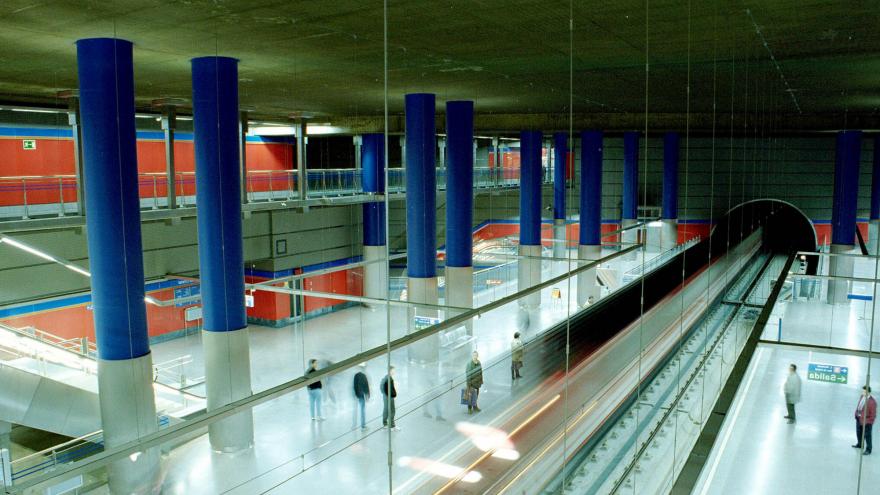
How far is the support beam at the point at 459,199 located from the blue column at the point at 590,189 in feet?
22.8

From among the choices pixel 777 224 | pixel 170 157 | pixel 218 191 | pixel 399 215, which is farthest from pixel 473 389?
pixel 777 224

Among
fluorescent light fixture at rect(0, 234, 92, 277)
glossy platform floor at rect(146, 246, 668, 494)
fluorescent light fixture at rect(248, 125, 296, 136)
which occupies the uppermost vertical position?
fluorescent light fixture at rect(248, 125, 296, 136)

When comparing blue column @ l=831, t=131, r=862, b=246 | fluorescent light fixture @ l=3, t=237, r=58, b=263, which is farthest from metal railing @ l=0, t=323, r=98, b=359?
blue column @ l=831, t=131, r=862, b=246

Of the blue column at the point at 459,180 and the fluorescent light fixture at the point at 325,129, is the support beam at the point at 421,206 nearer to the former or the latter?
the blue column at the point at 459,180

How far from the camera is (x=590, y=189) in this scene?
1889cm

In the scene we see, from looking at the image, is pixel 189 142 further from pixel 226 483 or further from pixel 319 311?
pixel 226 483

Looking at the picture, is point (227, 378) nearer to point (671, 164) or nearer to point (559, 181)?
point (559, 181)

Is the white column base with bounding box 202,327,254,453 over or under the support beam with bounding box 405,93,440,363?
under

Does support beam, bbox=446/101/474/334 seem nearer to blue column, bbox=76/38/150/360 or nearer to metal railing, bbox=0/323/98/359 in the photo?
metal railing, bbox=0/323/98/359

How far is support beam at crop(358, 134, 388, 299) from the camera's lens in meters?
18.3

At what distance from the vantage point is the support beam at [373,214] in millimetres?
18266

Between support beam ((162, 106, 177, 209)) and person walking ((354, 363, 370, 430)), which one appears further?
support beam ((162, 106, 177, 209))

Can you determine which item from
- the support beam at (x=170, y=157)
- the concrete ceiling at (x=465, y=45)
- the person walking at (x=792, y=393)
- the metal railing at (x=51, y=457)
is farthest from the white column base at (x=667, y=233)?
the metal railing at (x=51, y=457)

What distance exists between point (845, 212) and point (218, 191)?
16.1 metres
